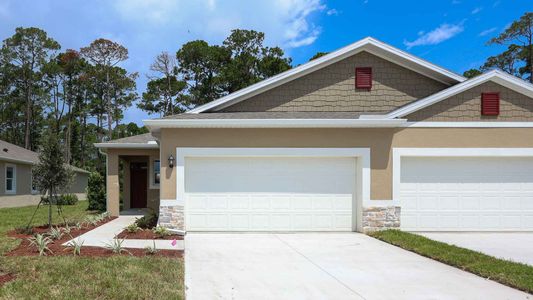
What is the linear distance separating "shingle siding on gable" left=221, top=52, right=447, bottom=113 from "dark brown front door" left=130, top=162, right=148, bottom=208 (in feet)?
26.0

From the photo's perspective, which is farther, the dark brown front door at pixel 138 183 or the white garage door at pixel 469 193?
the dark brown front door at pixel 138 183

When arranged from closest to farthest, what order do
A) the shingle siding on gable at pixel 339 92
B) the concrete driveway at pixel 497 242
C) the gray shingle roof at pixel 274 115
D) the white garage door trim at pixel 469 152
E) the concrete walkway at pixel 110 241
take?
1. the concrete driveway at pixel 497 242
2. the concrete walkway at pixel 110 241
3. the white garage door trim at pixel 469 152
4. the gray shingle roof at pixel 274 115
5. the shingle siding on gable at pixel 339 92

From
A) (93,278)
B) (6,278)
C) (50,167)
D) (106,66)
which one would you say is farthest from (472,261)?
(106,66)

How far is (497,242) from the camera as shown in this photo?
1023cm

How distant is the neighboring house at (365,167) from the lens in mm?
11398

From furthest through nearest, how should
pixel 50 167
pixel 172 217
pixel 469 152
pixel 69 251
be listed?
pixel 469 152, pixel 50 167, pixel 172 217, pixel 69 251

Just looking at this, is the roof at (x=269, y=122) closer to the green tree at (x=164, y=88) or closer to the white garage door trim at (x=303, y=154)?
the white garage door trim at (x=303, y=154)

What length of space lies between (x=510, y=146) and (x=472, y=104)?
4.97ft

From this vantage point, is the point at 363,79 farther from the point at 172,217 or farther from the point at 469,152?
the point at 172,217

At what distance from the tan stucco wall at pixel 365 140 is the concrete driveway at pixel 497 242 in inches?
→ 73.9

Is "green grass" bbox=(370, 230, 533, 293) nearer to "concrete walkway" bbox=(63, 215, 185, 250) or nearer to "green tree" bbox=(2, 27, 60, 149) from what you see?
"concrete walkway" bbox=(63, 215, 185, 250)

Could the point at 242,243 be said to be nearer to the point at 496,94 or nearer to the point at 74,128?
the point at 496,94

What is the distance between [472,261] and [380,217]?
12.4 feet

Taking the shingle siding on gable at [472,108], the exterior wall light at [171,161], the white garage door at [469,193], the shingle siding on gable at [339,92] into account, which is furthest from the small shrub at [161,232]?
the shingle siding on gable at [472,108]
